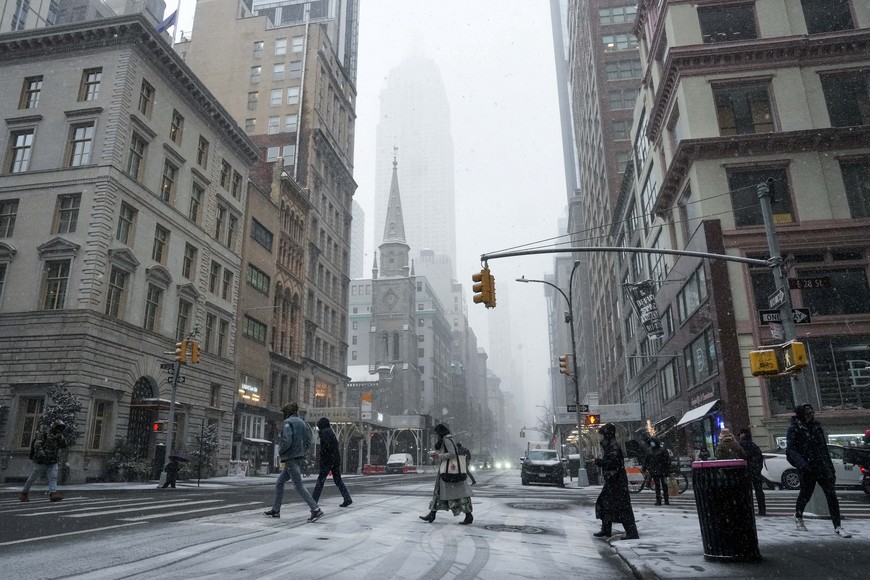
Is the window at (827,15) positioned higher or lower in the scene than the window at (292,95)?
lower

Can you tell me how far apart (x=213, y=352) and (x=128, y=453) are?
35.4 ft

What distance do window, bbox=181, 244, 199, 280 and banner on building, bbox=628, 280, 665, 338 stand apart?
25.2 meters

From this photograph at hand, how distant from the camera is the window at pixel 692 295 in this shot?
28.3 meters

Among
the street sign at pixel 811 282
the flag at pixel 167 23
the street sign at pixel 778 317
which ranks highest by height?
the flag at pixel 167 23

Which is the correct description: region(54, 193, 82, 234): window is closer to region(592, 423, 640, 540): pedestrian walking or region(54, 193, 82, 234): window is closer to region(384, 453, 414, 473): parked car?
region(592, 423, 640, 540): pedestrian walking

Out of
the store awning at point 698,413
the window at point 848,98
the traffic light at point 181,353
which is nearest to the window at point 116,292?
the traffic light at point 181,353

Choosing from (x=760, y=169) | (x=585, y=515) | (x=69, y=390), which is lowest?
(x=585, y=515)

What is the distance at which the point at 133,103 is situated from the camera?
102 feet

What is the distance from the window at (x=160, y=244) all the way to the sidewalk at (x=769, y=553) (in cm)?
2912

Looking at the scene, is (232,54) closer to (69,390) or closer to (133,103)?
(133,103)

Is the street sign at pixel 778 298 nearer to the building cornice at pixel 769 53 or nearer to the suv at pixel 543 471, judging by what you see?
the suv at pixel 543 471

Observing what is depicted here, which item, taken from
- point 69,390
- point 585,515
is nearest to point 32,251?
point 69,390

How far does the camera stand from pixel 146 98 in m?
32.7

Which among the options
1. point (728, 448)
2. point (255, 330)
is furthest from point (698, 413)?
point (255, 330)
